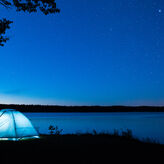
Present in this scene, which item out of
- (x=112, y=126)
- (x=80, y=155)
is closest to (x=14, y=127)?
(x=80, y=155)

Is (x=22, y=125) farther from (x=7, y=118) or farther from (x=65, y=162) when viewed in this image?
(x=65, y=162)

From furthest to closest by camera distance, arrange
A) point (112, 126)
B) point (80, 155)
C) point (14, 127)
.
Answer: point (112, 126) → point (14, 127) → point (80, 155)

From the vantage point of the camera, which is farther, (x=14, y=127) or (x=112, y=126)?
(x=112, y=126)

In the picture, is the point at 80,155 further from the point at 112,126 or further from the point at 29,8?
the point at 112,126

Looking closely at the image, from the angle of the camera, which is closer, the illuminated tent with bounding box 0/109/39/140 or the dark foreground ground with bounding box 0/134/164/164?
the dark foreground ground with bounding box 0/134/164/164

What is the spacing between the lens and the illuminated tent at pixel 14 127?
448 inches

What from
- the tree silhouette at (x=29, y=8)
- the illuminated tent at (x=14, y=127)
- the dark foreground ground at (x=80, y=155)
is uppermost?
the tree silhouette at (x=29, y=8)

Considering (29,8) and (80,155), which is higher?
(29,8)

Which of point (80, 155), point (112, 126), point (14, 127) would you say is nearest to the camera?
point (80, 155)

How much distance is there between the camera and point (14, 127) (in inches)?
452

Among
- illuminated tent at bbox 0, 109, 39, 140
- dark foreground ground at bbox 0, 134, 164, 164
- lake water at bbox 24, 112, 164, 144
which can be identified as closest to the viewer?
dark foreground ground at bbox 0, 134, 164, 164

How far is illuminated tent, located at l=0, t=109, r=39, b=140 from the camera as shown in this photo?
1139 centimetres

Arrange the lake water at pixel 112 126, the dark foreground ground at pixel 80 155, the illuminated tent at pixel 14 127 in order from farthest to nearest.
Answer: the lake water at pixel 112 126
the illuminated tent at pixel 14 127
the dark foreground ground at pixel 80 155

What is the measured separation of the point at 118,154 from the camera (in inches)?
322
